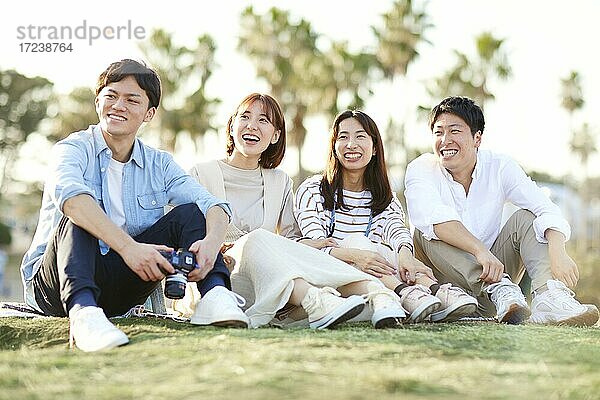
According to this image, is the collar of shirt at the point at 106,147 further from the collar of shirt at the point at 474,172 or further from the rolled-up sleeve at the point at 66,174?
the collar of shirt at the point at 474,172

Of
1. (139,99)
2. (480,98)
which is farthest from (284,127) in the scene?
(480,98)

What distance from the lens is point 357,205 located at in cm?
408

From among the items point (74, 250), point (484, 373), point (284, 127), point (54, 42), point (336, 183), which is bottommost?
point (484, 373)

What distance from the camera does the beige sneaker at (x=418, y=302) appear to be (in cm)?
320

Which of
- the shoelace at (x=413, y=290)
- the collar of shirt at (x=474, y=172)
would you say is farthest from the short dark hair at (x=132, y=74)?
the collar of shirt at (x=474, y=172)

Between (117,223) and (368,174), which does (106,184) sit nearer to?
(117,223)

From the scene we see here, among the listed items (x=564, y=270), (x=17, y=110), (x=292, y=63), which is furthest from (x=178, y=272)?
(x=17, y=110)

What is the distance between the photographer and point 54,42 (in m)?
3.94

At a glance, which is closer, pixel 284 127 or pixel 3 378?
pixel 3 378

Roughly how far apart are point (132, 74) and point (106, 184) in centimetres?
46

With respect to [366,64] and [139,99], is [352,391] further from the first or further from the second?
[366,64]

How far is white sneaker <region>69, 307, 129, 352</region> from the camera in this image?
2430mm

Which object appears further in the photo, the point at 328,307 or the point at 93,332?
the point at 328,307

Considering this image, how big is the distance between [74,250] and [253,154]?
146 centimetres
